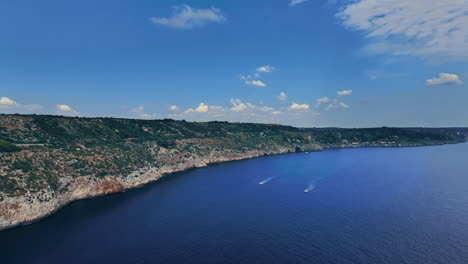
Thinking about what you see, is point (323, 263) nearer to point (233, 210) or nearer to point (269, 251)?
point (269, 251)

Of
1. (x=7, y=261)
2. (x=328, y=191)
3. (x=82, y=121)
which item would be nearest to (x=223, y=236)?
(x=7, y=261)

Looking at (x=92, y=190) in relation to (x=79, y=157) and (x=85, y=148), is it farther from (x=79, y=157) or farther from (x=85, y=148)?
(x=85, y=148)

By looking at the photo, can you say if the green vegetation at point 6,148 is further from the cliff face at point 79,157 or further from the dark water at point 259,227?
the dark water at point 259,227

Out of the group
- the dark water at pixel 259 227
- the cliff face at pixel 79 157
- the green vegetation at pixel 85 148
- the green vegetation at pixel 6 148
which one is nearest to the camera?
the dark water at pixel 259 227

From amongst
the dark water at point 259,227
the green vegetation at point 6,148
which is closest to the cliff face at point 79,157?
the green vegetation at point 6,148

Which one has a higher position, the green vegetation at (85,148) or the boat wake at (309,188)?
the green vegetation at (85,148)

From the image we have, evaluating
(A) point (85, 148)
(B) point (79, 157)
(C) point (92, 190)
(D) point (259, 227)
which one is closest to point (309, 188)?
(D) point (259, 227)
